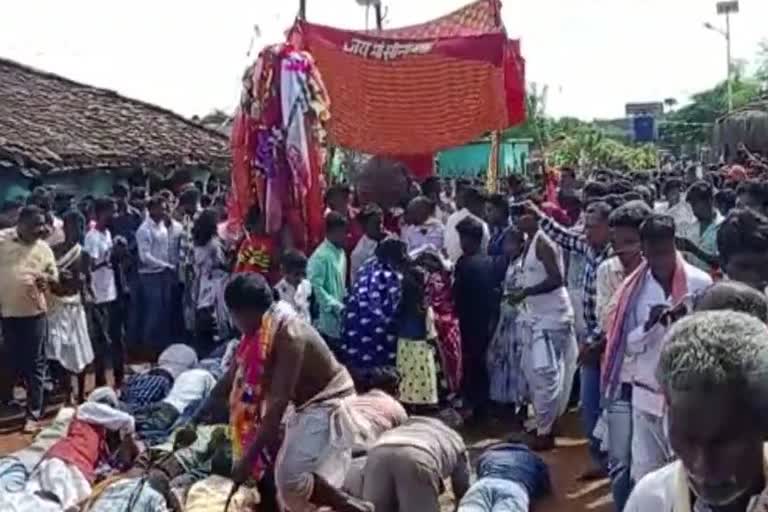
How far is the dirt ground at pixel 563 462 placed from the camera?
6.77 m

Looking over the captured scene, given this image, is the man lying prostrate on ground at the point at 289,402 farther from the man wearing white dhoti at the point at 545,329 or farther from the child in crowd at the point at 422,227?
the child in crowd at the point at 422,227

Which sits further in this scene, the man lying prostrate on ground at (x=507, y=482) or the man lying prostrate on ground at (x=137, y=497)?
the man lying prostrate on ground at (x=507, y=482)

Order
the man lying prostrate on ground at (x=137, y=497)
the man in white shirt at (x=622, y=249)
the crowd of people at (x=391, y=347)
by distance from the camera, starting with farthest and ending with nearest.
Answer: the man lying prostrate on ground at (x=137, y=497) < the man in white shirt at (x=622, y=249) < the crowd of people at (x=391, y=347)

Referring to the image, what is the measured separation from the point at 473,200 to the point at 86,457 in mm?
A: 3898

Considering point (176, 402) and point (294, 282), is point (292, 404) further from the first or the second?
point (176, 402)

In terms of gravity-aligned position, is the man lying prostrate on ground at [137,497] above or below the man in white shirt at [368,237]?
below

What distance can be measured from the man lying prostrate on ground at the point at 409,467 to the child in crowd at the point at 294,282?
2.63 metres

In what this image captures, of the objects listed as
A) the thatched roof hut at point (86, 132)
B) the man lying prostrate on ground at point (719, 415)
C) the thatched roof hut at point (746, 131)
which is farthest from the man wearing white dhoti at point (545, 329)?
the thatched roof hut at point (746, 131)

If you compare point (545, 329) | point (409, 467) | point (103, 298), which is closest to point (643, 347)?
point (409, 467)

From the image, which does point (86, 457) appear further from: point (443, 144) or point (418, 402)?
point (443, 144)

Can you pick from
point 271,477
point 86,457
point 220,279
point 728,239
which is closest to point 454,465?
point 271,477

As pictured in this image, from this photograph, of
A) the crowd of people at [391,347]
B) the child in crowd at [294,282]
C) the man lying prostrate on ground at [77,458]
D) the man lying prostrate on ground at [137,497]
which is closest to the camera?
the crowd of people at [391,347]

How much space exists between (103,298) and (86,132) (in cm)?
911

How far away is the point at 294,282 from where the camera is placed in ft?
25.8
